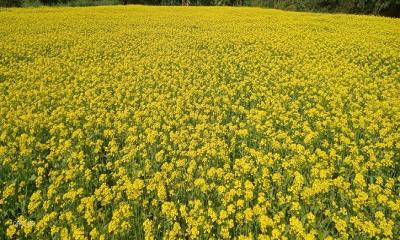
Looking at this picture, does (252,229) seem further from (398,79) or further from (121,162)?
(398,79)

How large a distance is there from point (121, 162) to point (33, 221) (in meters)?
1.89

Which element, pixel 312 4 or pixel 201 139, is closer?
pixel 201 139

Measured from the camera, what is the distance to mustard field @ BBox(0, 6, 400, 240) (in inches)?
190

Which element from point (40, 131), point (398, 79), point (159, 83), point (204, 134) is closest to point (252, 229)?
point (204, 134)

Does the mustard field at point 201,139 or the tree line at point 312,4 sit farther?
the tree line at point 312,4

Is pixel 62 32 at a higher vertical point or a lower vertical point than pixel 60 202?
higher

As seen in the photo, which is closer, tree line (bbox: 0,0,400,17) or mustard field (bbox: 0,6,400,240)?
mustard field (bbox: 0,6,400,240)

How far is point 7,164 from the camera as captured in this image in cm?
652

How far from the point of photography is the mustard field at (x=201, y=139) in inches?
190

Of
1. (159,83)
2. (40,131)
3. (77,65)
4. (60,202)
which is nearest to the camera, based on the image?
(60,202)

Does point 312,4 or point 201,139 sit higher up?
point 312,4

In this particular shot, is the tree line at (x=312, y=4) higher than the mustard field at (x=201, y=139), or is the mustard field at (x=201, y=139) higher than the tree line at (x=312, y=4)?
the tree line at (x=312, y=4)

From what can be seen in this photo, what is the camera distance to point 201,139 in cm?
687

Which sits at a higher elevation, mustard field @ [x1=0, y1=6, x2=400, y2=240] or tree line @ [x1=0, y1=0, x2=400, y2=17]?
tree line @ [x1=0, y1=0, x2=400, y2=17]
